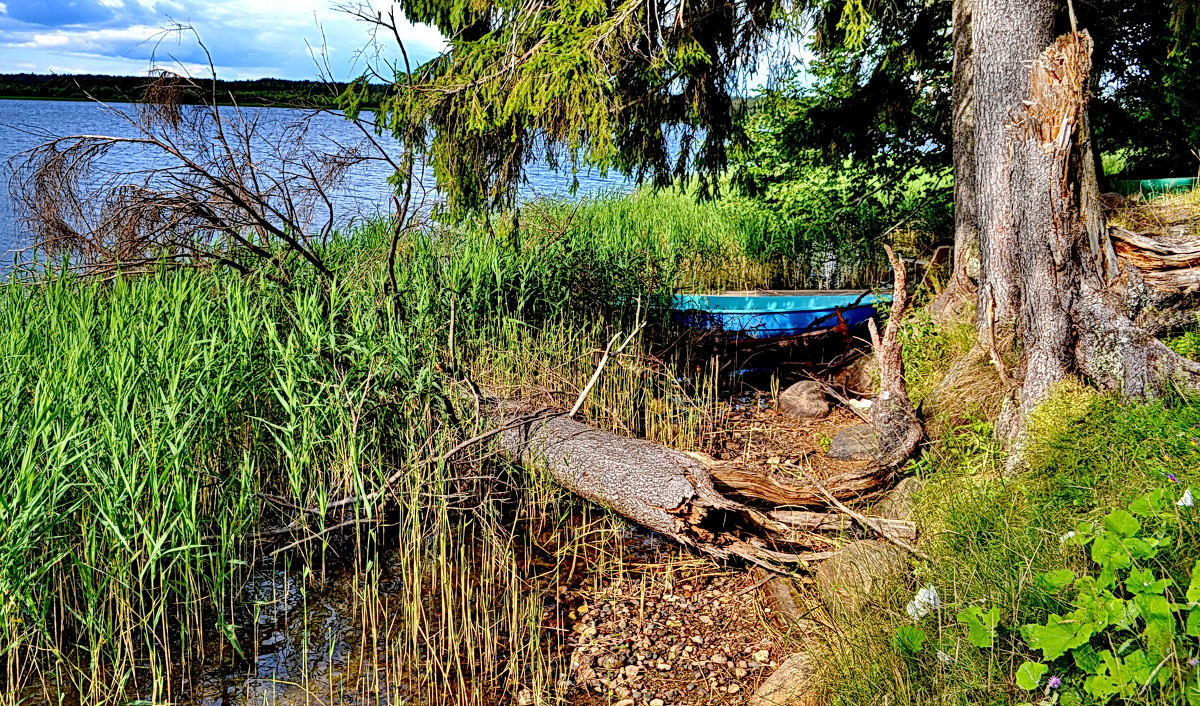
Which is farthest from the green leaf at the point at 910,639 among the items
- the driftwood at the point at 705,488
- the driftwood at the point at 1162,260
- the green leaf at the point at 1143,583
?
the driftwood at the point at 1162,260

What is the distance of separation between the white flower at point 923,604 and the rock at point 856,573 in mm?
309

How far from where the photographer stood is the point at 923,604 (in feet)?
10.2

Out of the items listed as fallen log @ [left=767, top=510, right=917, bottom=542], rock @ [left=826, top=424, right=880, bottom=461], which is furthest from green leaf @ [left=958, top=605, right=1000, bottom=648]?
rock @ [left=826, top=424, right=880, bottom=461]

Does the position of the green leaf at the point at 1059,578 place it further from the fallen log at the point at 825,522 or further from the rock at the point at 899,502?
the rock at the point at 899,502

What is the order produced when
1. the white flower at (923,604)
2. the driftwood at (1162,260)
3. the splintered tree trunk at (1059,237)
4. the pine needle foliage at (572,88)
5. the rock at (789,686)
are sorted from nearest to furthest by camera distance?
the white flower at (923,604) < the rock at (789,686) < the splintered tree trunk at (1059,237) < the driftwood at (1162,260) < the pine needle foliage at (572,88)

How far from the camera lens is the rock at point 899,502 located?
4695 mm

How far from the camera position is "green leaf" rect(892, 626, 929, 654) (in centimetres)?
280

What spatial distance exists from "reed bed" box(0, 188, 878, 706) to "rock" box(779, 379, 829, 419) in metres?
0.77

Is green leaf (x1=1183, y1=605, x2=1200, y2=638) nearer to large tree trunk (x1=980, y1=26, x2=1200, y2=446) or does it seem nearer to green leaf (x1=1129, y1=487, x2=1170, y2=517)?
green leaf (x1=1129, y1=487, x2=1170, y2=517)

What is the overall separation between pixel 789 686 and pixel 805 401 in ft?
13.5

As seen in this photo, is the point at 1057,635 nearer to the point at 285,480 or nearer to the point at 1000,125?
the point at 1000,125

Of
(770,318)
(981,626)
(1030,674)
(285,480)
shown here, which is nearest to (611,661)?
(981,626)

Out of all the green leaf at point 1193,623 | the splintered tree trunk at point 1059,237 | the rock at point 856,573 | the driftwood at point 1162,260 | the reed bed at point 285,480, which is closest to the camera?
the green leaf at point 1193,623

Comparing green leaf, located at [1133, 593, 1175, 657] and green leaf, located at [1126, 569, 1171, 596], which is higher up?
green leaf, located at [1126, 569, 1171, 596]
